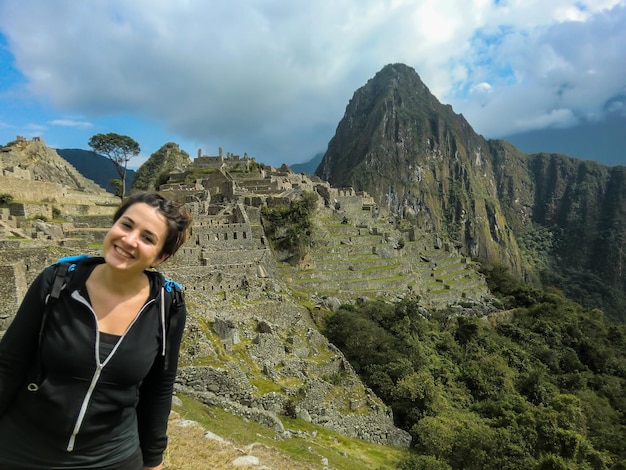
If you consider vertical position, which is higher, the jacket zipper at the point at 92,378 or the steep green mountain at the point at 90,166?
the steep green mountain at the point at 90,166

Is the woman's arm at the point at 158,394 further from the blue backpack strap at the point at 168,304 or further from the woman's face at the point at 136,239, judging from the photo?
the woman's face at the point at 136,239

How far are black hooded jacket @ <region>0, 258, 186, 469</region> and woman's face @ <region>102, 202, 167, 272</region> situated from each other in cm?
24

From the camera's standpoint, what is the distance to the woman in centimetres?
235

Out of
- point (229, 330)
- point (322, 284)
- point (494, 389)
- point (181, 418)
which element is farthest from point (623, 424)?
point (181, 418)

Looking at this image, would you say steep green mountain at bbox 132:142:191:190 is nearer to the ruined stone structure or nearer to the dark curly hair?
the ruined stone structure

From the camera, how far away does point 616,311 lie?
128 metres

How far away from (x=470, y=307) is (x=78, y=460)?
154 ft

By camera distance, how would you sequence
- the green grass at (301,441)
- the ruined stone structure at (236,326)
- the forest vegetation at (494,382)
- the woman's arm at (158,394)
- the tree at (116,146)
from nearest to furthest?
the woman's arm at (158,394) → the green grass at (301,441) → the ruined stone structure at (236,326) → the forest vegetation at (494,382) → the tree at (116,146)

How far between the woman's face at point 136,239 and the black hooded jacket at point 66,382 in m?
0.24

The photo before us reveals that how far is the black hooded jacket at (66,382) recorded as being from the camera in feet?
7.68

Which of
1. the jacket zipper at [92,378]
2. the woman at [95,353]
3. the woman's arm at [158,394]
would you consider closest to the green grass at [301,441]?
the woman's arm at [158,394]

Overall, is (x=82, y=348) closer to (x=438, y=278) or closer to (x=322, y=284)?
(x=322, y=284)

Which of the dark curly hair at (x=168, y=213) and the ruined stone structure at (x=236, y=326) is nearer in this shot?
the dark curly hair at (x=168, y=213)

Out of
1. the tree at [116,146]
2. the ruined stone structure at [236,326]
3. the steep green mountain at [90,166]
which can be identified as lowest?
the ruined stone structure at [236,326]
